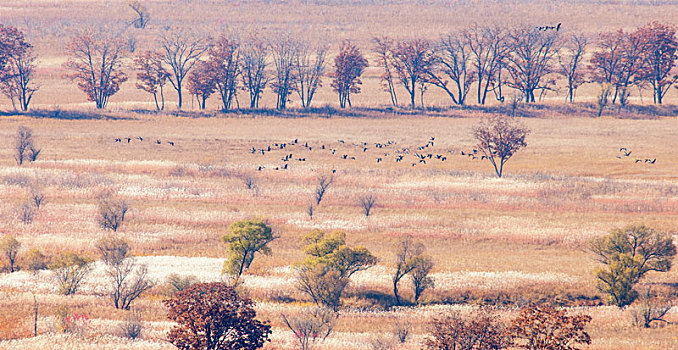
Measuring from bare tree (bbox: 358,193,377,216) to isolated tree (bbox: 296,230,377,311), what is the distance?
1683cm

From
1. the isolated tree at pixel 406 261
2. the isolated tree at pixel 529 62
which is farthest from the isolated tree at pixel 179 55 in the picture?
the isolated tree at pixel 406 261

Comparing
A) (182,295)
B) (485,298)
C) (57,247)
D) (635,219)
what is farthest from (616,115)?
(182,295)

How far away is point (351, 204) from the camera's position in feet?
211

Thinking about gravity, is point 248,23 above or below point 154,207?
above

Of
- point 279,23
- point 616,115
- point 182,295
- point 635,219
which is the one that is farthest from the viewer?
point 279,23

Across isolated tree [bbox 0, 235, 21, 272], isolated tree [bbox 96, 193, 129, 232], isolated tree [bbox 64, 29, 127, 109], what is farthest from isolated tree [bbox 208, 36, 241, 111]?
isolated tree [bbox 0, 235, 21, 272]

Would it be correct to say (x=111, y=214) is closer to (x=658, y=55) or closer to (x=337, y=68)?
(x=337, y=68)

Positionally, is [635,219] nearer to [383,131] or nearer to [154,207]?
[154,207]

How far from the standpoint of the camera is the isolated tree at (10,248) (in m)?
45.8

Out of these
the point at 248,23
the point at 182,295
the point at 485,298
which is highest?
the point at 248,23

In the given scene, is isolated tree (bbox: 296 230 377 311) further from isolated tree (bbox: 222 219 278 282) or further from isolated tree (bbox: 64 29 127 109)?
isolated tree (bbox: 64 29 127 109)

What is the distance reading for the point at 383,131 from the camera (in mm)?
111562

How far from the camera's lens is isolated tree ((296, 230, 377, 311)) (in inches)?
1548

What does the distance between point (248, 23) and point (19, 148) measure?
12547 cm
